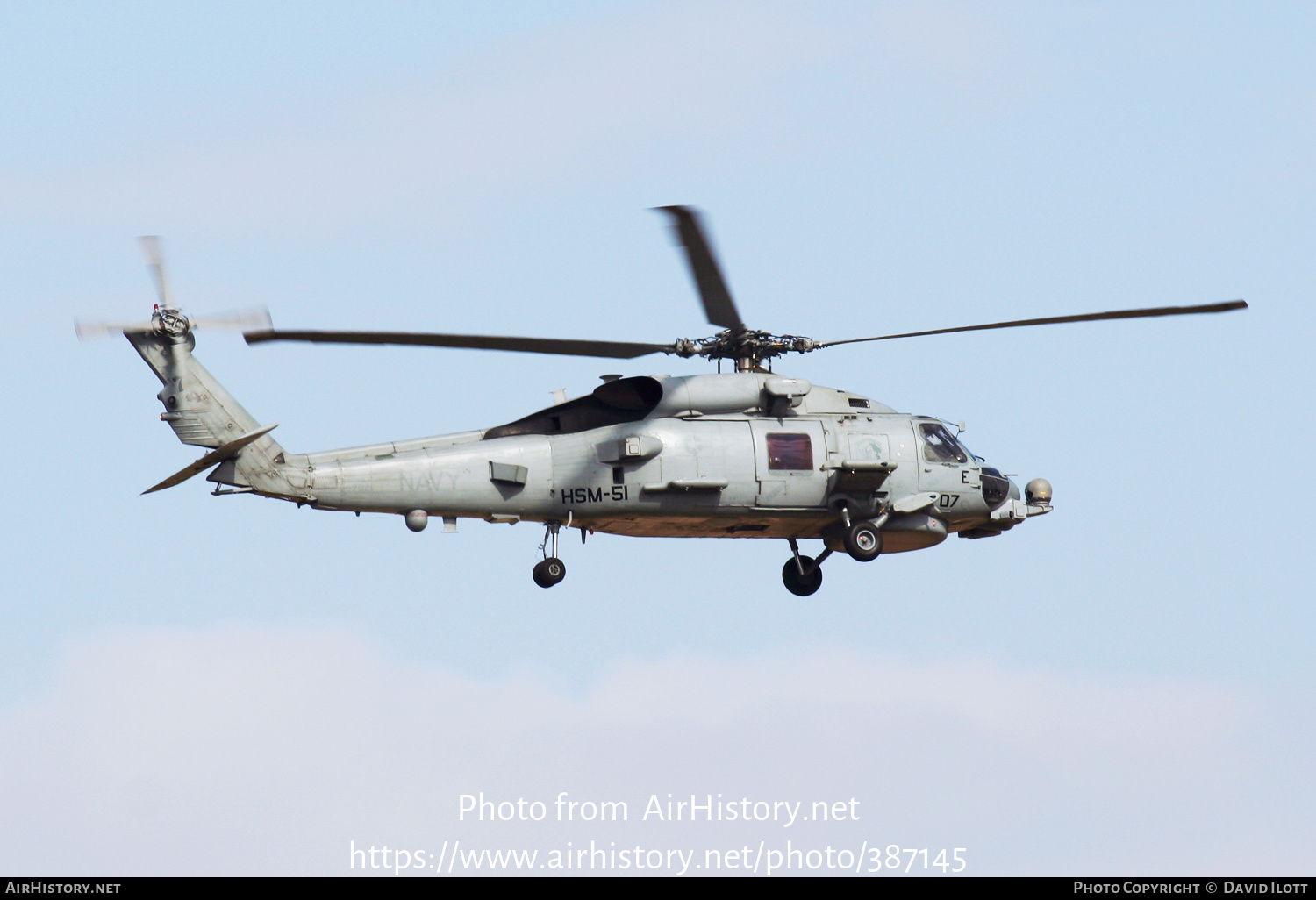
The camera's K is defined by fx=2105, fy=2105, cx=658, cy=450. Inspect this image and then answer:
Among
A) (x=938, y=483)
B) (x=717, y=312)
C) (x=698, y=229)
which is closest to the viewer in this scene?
(x=698, y=229)

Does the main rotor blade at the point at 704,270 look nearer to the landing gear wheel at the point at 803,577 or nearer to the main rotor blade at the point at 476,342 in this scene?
the main rotor blade at the point at 476,342

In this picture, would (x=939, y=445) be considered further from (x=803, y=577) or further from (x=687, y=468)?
(x=687, y=468)

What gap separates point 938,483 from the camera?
40.3 metres

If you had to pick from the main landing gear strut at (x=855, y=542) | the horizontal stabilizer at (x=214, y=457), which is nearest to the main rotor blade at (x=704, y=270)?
the main landing gear strut at (x=855, y=542)

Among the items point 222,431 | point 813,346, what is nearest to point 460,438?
point 222,431

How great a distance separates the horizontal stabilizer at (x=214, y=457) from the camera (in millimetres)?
34906

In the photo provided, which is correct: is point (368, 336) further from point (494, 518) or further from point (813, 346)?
point (813, 346)

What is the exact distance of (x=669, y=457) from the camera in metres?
38.0

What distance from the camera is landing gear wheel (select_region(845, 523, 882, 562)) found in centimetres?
3931

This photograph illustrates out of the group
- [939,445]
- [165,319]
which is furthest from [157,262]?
[939,445]

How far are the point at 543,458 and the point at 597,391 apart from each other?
1.94 metres

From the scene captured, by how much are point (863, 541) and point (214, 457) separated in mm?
12073

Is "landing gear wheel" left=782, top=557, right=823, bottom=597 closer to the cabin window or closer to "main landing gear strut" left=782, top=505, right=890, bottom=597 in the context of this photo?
"main landing gear strut" left=782, top=505, right=890, bottom=597

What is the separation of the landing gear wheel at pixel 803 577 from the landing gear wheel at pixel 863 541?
1.42 meters
